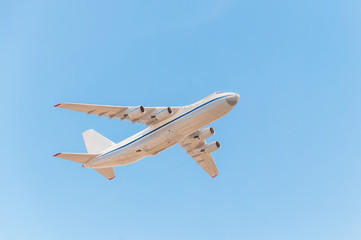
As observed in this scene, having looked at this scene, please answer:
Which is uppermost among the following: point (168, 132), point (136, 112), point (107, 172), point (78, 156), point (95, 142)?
point (95, 142)

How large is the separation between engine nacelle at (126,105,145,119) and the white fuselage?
1.78 meters

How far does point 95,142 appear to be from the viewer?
4084 centimetres

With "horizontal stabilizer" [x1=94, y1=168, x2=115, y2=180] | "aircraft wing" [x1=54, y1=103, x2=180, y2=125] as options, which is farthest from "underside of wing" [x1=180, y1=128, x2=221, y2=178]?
"horizontal stabilizer" [x1=94, y1=168, x2=115, y2=180]

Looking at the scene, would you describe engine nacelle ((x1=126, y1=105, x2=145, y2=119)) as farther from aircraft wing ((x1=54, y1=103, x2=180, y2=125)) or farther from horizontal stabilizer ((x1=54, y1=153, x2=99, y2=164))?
horizontal stabilizer ((x1=54, y1=153, x2=99, y2=164))

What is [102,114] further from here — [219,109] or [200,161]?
[200,161]

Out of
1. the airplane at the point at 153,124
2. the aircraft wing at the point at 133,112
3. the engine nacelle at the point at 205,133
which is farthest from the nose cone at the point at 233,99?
the engine nacelle at the point at 205,133

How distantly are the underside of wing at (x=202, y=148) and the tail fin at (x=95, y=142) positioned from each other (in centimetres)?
659

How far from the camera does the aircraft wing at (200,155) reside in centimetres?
4075

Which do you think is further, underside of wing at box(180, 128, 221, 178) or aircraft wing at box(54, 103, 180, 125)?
underside of wing at box(180, 128, 221, 178)

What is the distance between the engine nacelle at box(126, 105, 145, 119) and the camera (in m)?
34.1

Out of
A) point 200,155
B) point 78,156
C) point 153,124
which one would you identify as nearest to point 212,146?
point 200,155

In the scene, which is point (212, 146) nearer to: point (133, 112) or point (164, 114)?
point (164, 114)

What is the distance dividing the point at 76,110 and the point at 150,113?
5446 mm

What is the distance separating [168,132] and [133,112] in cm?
298
